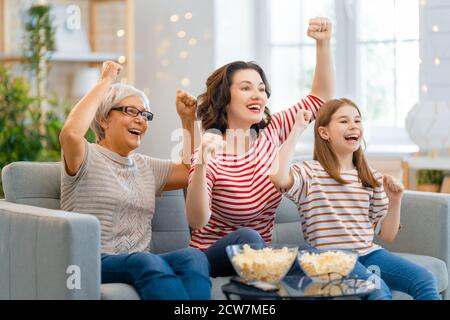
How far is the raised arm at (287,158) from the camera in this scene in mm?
2482

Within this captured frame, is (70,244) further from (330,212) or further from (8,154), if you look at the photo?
(8,154)

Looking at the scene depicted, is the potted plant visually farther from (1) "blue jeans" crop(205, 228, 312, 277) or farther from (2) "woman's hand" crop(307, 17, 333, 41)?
(1) "blue jeans" crop(205, 228, 312, 277)

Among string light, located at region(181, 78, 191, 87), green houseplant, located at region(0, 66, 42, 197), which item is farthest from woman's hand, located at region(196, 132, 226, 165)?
string light, located at region(181, 78, 191, 87)

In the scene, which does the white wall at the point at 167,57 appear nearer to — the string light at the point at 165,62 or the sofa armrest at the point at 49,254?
the string light at the point at 165,62

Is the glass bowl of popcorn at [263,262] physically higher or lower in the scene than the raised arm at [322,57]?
lower

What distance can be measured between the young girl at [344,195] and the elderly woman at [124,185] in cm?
39

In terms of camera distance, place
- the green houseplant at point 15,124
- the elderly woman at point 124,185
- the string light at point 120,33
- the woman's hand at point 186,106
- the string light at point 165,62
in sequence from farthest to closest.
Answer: the string light at point 120,33
the string light at point 165,62
the green houseplant at point 15,124
the woman's hand at point 186,106
the elderly woman at point 124,185

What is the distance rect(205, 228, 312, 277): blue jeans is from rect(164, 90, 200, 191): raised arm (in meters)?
0.30

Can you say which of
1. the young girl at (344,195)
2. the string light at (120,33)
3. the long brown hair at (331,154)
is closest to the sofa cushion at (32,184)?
the young girl at (344,195)

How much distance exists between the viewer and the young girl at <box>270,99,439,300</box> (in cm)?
251

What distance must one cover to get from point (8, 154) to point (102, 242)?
2.40m

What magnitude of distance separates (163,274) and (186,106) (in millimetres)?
765
